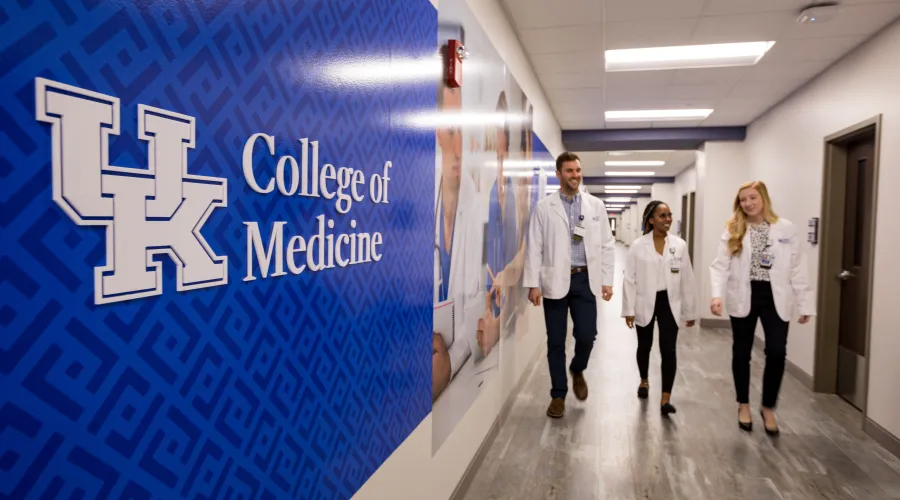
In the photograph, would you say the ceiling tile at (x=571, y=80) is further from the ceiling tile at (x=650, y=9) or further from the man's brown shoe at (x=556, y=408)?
the man's brown shoe at (x=556, y=408)

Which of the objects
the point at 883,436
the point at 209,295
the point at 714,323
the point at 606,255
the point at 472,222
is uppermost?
the point at 472,222

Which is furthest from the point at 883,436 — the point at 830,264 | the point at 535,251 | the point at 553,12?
the point at 553,12

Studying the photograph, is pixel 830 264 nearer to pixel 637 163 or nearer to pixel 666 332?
pixel 666 332

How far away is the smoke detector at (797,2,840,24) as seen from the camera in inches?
126

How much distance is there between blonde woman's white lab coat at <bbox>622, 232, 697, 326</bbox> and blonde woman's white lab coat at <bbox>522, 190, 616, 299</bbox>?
182mm

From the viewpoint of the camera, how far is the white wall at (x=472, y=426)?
67.6 inches

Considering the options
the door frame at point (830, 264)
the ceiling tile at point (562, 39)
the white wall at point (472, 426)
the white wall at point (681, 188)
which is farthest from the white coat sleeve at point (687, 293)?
the white wall at point (681, 188)

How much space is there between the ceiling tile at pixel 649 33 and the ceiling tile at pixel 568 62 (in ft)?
0.75

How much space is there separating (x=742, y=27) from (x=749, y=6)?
38 centimetres

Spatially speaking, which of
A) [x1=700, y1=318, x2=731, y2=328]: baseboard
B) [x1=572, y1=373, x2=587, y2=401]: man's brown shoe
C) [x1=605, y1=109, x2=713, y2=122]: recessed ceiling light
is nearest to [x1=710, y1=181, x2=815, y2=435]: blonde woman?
[x1=572, y1=373, x2=587, y2=401]: man's brown shoe

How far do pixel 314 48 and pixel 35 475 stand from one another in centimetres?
89

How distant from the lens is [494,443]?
3.15 m

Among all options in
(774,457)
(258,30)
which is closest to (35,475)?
(258,30)

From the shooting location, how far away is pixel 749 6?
3266 millimetres
